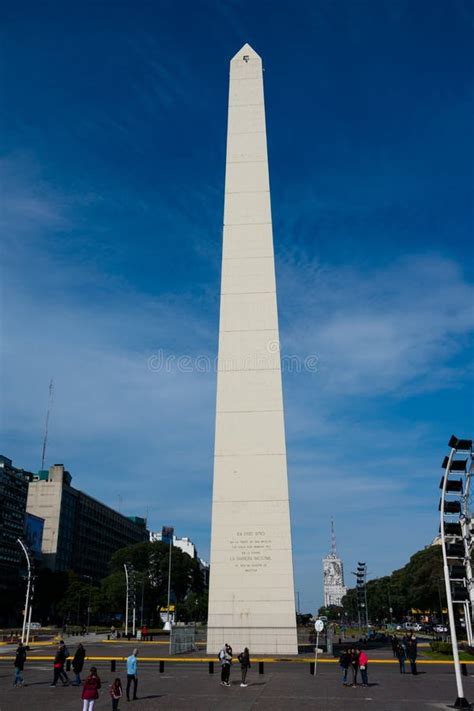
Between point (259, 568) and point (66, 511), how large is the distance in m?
94.8

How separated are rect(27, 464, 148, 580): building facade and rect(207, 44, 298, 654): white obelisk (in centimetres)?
8892

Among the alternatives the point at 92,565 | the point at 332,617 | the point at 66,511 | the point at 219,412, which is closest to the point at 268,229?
the point at 219,412

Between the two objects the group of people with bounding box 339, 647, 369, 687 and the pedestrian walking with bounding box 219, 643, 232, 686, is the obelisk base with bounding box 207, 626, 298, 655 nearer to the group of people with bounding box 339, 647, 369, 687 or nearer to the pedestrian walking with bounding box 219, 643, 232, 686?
the group of people with bounding box 339, 647, 369, 687

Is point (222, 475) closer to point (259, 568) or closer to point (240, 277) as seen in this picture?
point (259, 568)

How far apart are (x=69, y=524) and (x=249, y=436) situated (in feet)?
316

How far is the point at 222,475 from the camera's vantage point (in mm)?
35094

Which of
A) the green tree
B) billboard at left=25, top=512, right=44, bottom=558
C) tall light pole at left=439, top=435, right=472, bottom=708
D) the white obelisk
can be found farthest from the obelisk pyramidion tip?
billboard at left=25, top=512, right=44, bottom=558

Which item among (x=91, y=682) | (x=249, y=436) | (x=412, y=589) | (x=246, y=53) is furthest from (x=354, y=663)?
(x=412, y=589)

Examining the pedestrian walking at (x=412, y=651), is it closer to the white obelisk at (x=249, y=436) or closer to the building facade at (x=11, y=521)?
the white obelisk at (x=249, y=436)

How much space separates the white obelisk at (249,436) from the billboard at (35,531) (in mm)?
78898

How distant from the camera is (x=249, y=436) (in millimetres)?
35531

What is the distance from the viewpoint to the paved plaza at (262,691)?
17.2 meters

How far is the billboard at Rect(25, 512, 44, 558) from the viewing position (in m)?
104

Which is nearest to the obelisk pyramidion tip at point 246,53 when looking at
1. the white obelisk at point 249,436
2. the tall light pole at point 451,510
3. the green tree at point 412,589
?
the white obelisk at point 249,436
